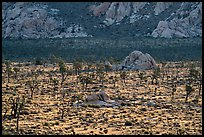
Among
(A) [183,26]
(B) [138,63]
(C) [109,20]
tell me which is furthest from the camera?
(C) [109,20]

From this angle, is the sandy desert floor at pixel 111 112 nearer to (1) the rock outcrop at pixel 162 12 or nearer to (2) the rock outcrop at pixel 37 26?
(1) the rock outcrop at pixel 162 12

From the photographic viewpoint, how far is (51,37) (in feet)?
339

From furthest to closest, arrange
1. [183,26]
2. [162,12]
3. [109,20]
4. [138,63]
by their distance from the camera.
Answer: [109,20] < [162,12] < [183,26] < [138,63]

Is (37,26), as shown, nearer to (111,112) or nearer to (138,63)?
(138,63)

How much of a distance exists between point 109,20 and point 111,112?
77841mm

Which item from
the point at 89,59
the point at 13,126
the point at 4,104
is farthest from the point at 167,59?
the point at 13,126

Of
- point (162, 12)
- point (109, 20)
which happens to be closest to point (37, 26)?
point (109, 20)

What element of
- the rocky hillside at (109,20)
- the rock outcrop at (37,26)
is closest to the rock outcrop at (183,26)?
the rocky hillside at (109,20)

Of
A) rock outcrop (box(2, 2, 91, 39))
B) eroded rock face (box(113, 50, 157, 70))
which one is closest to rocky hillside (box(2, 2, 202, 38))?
rock outcrop (box(2, 2, 91, 39))

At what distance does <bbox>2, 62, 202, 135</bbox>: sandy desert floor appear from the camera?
91.3ft

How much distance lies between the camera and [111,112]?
33.2m

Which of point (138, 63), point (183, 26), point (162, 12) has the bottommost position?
point (138, 63)

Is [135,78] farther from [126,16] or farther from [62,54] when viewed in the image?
[126,16]

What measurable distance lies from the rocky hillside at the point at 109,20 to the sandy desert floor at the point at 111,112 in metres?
51.9
